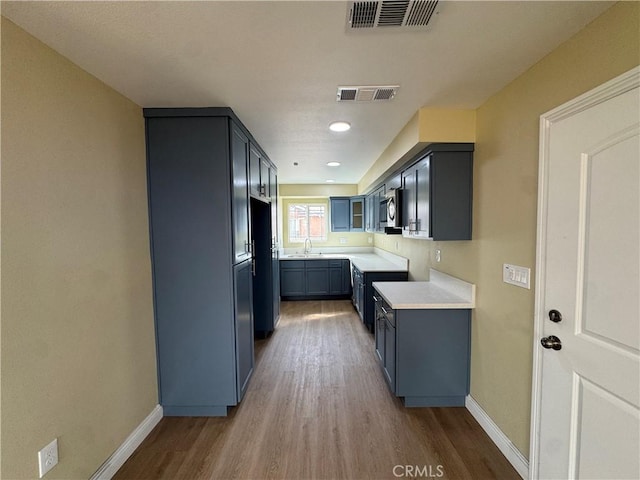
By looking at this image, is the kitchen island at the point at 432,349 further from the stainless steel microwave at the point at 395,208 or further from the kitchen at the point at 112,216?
the stainless steel microwave at the point at 395,208

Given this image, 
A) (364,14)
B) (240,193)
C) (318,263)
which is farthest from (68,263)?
(318,263)

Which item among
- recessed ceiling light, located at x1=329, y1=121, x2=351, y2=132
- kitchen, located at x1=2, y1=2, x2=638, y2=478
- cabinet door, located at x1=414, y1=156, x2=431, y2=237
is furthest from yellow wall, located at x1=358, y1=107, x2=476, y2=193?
recessed ceiling light, located at x1=329, y1=121, x2=351, y2=132

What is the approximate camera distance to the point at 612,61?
121 centimetres

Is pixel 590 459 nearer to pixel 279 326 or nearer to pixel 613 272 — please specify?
pixel 613 272

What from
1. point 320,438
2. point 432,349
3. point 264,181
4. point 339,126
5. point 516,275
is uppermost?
point 339,126

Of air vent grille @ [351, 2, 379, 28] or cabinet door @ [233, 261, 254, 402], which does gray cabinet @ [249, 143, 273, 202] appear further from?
Result: air vent grille @ [351, 2, 379, 28]

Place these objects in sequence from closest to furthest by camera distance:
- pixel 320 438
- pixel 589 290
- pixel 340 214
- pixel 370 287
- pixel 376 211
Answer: pixel 589 290 < pixel 320 438 < pixel 370 287 < pixel 376 211 < pixel 340 214

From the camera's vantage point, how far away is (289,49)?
1.43 meters

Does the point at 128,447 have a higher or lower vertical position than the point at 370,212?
lower

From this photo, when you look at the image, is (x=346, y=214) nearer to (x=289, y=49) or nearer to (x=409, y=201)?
(x=409, y=201)

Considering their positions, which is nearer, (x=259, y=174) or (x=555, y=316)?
(x=555, y=316)

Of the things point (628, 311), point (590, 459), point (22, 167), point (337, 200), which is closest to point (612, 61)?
point (628, 311)

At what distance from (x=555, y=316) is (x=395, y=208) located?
1791 mm

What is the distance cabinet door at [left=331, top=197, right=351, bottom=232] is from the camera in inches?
232
